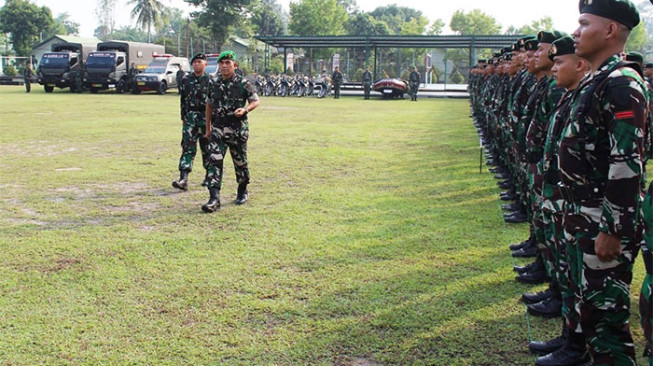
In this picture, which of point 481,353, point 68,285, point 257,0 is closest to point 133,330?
point 68,285

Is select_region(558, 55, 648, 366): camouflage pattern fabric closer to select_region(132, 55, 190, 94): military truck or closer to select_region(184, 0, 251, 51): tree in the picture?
select_region(132, 55, 190, 94): military truck

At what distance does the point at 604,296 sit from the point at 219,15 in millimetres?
56498

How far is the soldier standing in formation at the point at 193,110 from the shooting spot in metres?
7.88

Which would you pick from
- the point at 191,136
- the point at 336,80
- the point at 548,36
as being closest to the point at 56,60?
the point at 336,80

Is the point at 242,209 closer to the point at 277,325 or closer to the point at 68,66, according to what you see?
the point at 277,325

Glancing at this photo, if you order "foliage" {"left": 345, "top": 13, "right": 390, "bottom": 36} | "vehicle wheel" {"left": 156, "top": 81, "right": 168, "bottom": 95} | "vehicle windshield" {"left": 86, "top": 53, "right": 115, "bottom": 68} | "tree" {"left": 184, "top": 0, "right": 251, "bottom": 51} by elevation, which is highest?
"foliage" {"left": 345, "top": 13, "right": 390, "bottom": 36}

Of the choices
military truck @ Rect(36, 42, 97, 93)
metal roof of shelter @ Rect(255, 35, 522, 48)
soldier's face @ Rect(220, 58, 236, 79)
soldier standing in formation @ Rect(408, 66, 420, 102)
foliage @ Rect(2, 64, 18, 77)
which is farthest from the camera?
foliage @ Rect(2, 64, 18, 77)

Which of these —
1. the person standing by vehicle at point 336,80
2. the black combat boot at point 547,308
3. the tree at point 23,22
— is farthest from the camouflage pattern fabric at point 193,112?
the tree at point 23,22

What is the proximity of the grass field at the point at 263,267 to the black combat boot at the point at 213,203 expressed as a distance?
0.14m

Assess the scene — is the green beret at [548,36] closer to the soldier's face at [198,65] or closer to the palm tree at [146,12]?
the soldier's face at [198,65]

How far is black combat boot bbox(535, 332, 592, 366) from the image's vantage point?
3.25 metres

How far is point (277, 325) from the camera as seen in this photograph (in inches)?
152

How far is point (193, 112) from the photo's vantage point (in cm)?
804

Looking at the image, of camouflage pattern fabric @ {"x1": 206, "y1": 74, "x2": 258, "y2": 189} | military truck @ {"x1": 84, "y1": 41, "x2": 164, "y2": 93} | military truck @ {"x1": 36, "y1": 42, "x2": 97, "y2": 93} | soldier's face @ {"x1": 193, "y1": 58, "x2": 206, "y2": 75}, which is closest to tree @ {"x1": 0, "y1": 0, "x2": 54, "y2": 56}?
military truck @ {"x1": 36, "y1": 42, "x2": 97, "y2": 93}
